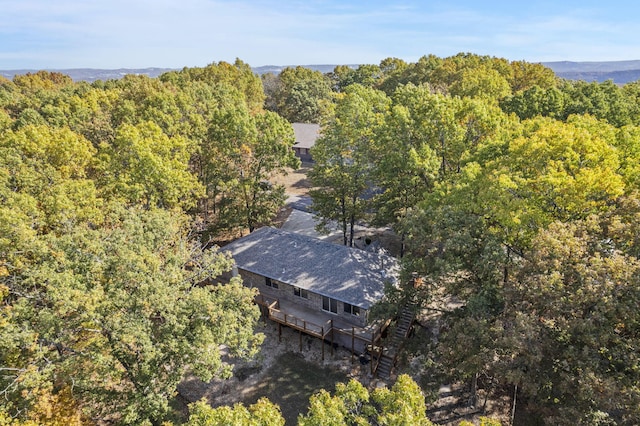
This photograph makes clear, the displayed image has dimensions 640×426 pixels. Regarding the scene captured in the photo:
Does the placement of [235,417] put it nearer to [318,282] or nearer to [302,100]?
[318,282]

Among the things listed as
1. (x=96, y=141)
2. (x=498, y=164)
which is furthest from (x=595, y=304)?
(x=96, y=141)

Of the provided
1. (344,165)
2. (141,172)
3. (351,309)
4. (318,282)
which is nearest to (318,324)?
(351,309)

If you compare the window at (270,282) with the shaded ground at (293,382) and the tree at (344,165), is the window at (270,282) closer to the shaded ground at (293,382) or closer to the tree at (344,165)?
the shaded ground at (293,382)

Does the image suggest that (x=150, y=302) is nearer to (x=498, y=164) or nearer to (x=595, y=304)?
(x=595, y=304)

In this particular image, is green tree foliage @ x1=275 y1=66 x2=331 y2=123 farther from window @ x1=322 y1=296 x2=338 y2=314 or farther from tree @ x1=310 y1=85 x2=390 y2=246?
window @ x1=322 y1=296 x2=338 y2=314

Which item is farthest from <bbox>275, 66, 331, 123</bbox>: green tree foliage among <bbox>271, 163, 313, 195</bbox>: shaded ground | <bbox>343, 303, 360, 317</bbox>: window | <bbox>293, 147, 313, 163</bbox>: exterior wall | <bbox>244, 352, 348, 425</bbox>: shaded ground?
<bbox>244, 352, 348, 425</bbox>: shaded ground

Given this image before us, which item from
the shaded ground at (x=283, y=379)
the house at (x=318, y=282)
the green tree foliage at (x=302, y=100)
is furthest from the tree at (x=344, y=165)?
the green tree foliage at (x=302, y=100)
